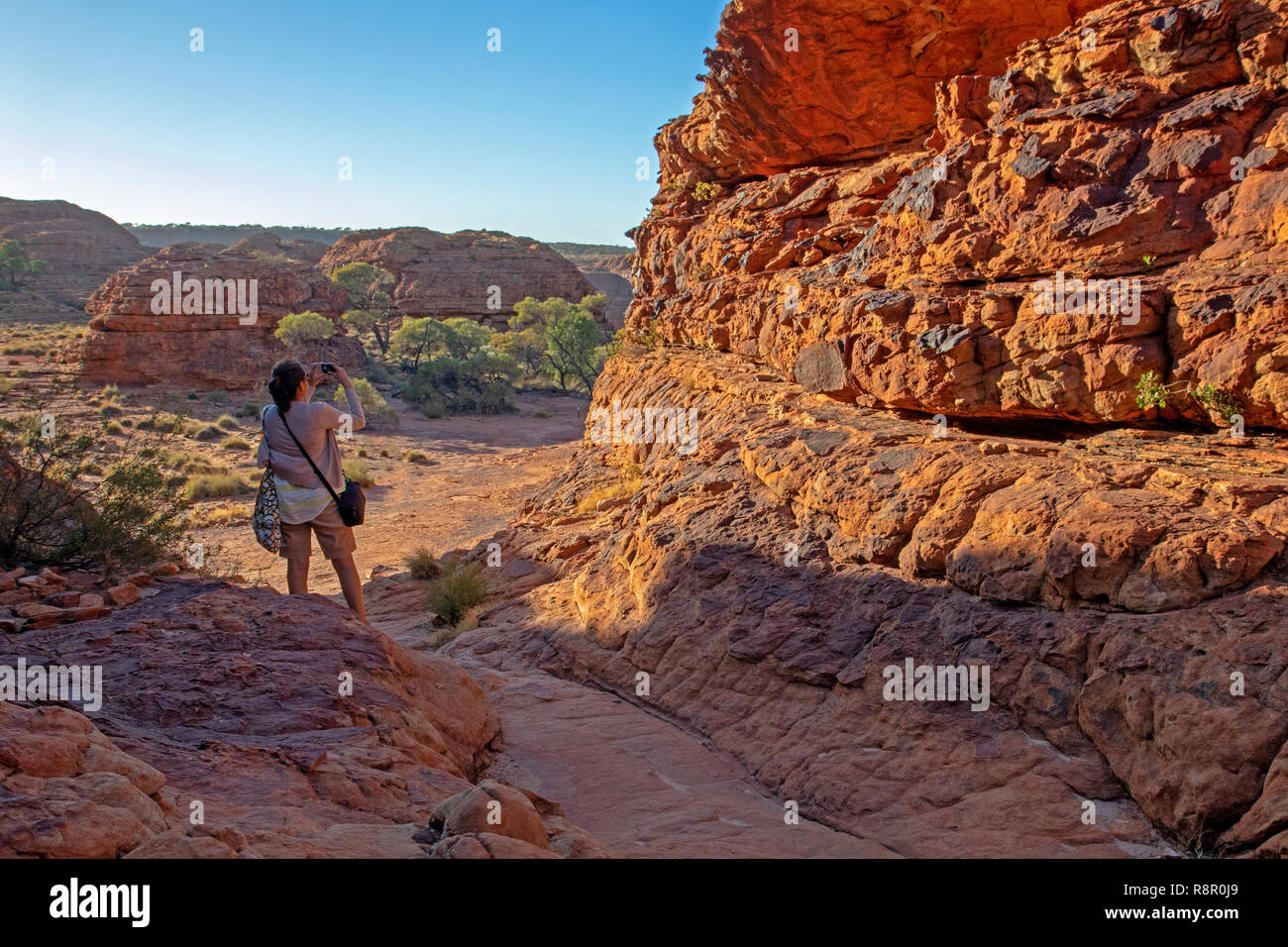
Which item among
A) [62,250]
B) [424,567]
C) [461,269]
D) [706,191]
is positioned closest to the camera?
[424,567]

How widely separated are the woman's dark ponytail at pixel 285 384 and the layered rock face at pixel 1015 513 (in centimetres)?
311

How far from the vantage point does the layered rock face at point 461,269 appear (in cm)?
5309

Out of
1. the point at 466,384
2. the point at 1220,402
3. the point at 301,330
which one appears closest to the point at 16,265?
the point at 301,330

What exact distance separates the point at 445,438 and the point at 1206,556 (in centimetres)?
2696

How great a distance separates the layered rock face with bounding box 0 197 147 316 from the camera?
160 ft

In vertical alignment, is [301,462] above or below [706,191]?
below

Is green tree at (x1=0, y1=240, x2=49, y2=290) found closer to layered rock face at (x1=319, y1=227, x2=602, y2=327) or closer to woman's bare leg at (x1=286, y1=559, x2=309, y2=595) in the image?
layered rock face at (x1=319, y1=227, x2=602, y2=327)

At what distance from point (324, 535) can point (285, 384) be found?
1.04 m

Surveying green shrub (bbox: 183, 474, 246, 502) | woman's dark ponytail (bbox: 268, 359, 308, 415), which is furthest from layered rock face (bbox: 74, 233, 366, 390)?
woman's dark ponytail (bbox: 268, 359, 308, 415)

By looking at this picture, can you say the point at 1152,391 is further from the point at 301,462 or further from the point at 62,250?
the point at 62,250

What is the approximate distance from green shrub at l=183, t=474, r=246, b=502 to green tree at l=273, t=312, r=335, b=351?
15.4 meters

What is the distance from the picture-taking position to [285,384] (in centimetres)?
533

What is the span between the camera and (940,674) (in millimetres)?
4699
